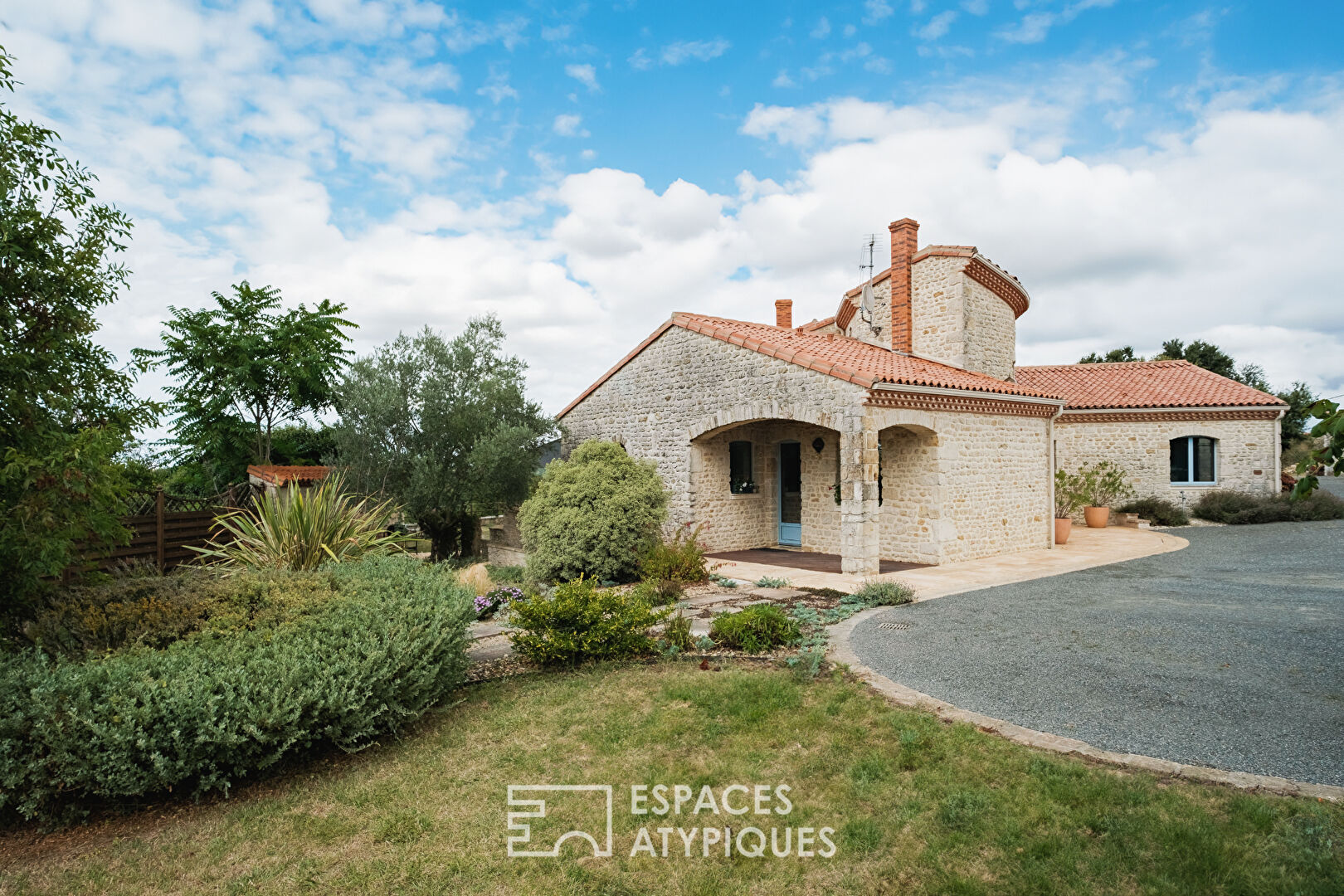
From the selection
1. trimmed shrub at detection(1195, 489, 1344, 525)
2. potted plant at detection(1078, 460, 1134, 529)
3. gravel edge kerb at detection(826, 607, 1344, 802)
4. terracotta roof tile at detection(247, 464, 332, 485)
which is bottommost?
gravel edge kerb at detection(826, 607, 1344, 802)

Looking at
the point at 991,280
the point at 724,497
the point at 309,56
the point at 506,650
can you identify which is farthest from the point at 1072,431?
the point at 309,56

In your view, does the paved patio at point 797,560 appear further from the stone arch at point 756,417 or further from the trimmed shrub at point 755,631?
the trimmed shrub at point 755,631

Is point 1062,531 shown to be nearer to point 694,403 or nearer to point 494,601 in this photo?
point 694,403

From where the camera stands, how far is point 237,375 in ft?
67.4

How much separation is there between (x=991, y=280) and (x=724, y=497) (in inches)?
293

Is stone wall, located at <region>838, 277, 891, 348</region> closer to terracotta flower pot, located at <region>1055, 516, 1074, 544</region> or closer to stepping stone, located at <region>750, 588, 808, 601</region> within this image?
terracotta flower pot, located at <region>1055, 516, 1074, 544</region>

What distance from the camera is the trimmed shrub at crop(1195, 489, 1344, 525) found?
17969 millimetres

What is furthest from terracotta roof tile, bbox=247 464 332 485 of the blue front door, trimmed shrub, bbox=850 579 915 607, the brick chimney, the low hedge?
the brick chimney

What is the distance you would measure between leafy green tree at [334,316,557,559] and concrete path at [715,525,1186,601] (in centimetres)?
578

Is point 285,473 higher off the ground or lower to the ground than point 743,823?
higher

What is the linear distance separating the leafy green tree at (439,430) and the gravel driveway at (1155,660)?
31.3 feet

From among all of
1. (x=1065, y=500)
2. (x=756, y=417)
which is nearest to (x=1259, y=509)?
(x=1065, y=500)

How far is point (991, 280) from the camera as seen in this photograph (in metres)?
15.0

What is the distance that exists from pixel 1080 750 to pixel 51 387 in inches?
263
